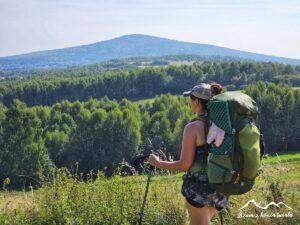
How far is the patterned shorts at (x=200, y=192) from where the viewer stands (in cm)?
452

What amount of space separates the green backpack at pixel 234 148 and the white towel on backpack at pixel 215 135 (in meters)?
0.03

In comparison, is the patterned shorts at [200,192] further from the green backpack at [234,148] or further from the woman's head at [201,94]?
the woman's head at [201,94]

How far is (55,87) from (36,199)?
432ft

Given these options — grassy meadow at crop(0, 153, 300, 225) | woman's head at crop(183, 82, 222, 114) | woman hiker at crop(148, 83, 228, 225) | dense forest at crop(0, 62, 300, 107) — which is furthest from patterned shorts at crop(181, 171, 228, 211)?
dense forest at crop(0, 62, 300, 107)

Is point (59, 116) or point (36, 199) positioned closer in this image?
point (36, 199)

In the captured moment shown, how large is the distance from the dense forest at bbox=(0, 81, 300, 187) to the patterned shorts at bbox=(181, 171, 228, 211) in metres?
44.1

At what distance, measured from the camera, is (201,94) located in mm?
4605

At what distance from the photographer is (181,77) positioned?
136 meters

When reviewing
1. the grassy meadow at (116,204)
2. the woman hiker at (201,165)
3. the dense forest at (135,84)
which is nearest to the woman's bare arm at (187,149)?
the woman hiker at (201,165)

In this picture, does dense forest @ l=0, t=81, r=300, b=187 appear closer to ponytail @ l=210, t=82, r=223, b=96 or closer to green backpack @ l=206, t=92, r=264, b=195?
ponytail @ l=210, t=82, r=223, b=96

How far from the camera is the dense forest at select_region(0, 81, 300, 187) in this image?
49938mm

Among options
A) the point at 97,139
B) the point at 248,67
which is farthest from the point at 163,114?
the point at 248,67

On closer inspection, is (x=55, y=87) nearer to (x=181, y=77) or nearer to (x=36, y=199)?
(x=181, y=77)

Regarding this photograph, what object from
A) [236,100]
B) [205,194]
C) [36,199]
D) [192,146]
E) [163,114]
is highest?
[236,100]
